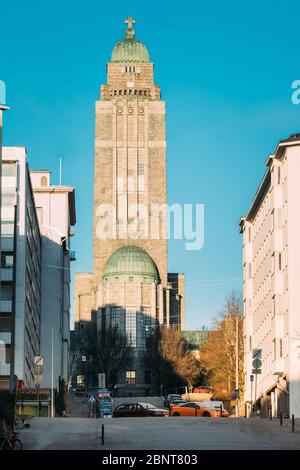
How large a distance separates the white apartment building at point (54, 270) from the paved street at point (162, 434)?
71227 millimetres

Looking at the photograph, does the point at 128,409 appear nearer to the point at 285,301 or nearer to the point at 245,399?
the point at 285,301

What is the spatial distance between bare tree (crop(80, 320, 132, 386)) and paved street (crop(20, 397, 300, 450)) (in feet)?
388

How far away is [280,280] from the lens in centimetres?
8575

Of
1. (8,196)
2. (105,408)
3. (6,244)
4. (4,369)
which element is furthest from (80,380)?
(4,369)

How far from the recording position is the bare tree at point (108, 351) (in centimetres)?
17875

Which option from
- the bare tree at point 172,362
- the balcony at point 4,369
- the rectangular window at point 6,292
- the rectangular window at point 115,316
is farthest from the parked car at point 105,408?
the rectangular window at point 115,316

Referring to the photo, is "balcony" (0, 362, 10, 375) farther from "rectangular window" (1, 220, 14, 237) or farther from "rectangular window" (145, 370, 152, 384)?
"rectangular window" (145, 370, 152, 384)

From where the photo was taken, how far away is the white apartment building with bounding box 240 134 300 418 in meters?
81.1

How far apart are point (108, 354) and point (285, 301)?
98.1m

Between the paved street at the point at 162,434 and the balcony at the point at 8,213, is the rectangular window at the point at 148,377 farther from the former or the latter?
the paved street at the point at 162,434

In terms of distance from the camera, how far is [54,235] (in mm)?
135750

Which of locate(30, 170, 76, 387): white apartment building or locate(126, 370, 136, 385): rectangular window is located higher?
locate(30, 170, 76, 387): white apartment building

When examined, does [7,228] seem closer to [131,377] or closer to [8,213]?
[8,213]

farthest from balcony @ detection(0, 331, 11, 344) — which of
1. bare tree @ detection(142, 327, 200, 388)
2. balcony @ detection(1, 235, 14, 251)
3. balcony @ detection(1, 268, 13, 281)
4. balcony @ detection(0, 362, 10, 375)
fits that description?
bare tree @ detection(142, 327, 200, 388)
